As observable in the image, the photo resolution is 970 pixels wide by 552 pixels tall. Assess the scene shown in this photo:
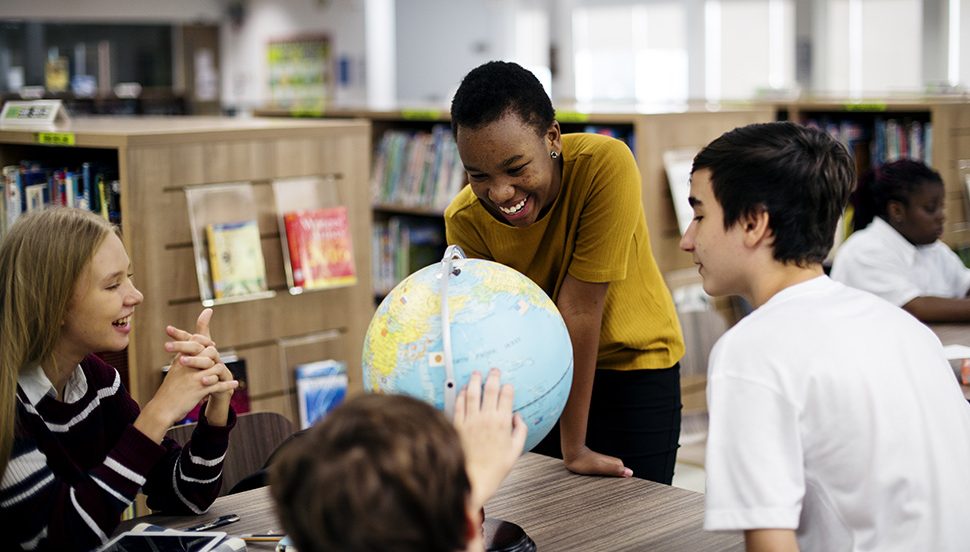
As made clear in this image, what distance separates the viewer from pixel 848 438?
1.60 metres

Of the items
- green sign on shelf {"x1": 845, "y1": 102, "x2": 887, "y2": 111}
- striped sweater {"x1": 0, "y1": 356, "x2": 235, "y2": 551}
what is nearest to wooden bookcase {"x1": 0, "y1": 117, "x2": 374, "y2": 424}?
striped sweater {"x1": 0, "y1": 356, "x2": 235, "y2": 551}

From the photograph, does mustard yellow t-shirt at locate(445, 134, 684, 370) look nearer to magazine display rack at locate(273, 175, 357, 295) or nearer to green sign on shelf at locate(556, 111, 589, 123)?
magazine display rack at locate(273, 175, 357, 295)

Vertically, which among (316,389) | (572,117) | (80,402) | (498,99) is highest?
(572,117)

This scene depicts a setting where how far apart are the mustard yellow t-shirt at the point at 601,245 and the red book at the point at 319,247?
1637 mm

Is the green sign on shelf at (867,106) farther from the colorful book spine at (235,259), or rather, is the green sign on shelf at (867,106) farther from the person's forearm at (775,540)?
the person's forearm at (775,540)

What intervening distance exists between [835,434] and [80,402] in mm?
1333

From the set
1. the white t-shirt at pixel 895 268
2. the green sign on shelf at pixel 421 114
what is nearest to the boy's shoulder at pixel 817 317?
the white t-shirt at pixel 895 268

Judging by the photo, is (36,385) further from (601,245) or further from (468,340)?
(601,245)

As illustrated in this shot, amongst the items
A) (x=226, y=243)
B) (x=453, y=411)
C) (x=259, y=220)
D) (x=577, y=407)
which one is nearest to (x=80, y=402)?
(x=453, y=411)

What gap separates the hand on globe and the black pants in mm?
818

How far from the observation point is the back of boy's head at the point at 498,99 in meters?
2.17

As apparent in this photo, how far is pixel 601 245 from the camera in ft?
7.45

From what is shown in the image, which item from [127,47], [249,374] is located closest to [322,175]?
[249,374]

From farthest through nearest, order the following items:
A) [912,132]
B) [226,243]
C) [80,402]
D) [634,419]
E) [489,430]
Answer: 1. [912,132]
2. [226,243]
3. [634,419]
4. [80,402]
5. [489,430]
